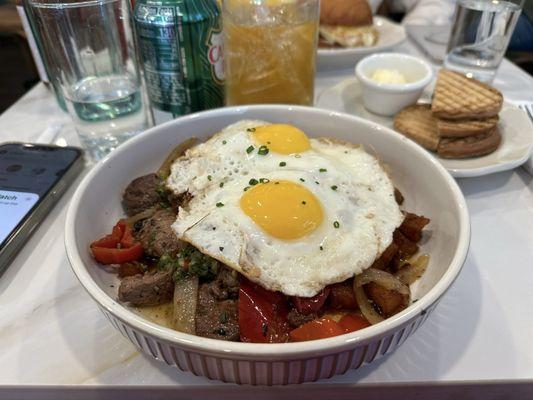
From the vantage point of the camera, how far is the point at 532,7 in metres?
3.34

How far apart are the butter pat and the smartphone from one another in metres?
1.34

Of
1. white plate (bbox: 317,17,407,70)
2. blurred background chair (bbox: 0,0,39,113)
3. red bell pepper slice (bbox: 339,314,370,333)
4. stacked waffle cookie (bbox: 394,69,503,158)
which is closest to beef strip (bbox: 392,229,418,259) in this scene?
red bell pepper slice (bbox: 339,314,370,333)

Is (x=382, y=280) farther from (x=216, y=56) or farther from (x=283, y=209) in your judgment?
(x=216, y=56)

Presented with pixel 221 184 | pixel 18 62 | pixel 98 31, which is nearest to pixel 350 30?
pixel 98 31

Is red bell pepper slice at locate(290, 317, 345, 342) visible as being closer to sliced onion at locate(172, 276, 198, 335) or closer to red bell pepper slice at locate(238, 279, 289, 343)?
red bell pepper slice at locate(238, 279, 289, 343)

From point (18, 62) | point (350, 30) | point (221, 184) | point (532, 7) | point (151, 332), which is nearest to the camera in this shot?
point (151, 332)

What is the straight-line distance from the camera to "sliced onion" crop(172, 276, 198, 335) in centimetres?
103

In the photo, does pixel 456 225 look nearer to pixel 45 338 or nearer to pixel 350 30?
pixel 45 338

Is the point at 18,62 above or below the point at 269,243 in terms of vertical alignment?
below

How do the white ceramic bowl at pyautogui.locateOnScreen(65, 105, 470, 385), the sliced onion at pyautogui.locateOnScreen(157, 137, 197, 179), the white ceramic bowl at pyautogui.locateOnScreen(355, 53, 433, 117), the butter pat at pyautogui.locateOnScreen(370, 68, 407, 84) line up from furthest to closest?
the butter pat at pyautogui.locateOnScreen(370, 68, 407, 84) < the white ceramic bowl at pyautogui.locateOnScreen(355, 53, 433, 117) < the sliced onion at pyautogui.locateOnScreen(157, 137, 197, 179) < the white ceramic bowl at pyautogui.locateOnScreen(65, 105, 470, 385)

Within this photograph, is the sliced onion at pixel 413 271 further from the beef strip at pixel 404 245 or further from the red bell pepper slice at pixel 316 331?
the red bell pepper slice at pixel 316 331

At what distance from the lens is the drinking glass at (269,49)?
1.63 metres

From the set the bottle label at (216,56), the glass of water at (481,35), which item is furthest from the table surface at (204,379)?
the glass of water at (481,35)

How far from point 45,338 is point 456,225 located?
43.4 inches
